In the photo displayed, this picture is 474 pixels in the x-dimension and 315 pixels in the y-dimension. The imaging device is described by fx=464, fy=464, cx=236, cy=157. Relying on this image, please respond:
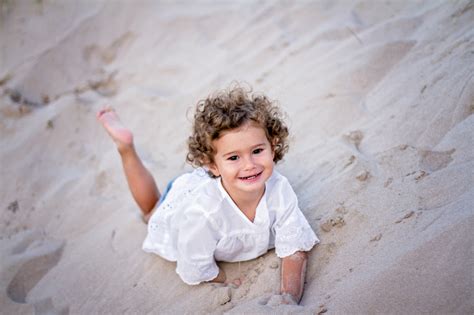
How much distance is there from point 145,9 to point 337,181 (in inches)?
142

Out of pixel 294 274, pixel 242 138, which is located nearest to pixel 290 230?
pixel 294 274

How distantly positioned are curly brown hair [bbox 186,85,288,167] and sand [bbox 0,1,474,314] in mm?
488

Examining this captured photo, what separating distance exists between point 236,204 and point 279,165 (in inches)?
27.7

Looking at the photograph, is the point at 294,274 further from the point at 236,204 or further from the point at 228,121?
the point at 228,121

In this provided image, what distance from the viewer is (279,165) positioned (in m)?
2.79

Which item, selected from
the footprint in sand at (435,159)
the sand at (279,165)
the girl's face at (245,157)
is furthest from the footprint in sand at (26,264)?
the footprint in sand at (435,159)

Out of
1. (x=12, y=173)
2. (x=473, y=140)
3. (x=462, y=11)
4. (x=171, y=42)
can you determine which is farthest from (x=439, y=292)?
(x=171, y=42)

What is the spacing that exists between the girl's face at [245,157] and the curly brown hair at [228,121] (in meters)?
0.03

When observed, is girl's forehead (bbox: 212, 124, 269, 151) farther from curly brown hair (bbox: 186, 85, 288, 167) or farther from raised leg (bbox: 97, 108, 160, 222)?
raised leg (bbox: 97, 108, 160, 222)

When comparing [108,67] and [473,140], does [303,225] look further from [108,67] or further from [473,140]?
[108,67]

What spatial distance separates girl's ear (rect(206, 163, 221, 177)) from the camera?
215cm

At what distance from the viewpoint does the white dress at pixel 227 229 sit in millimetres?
2109

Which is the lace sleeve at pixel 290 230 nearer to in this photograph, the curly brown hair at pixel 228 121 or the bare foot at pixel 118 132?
the curly brown hair at pixel 228 121

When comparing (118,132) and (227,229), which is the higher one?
(118,132)
